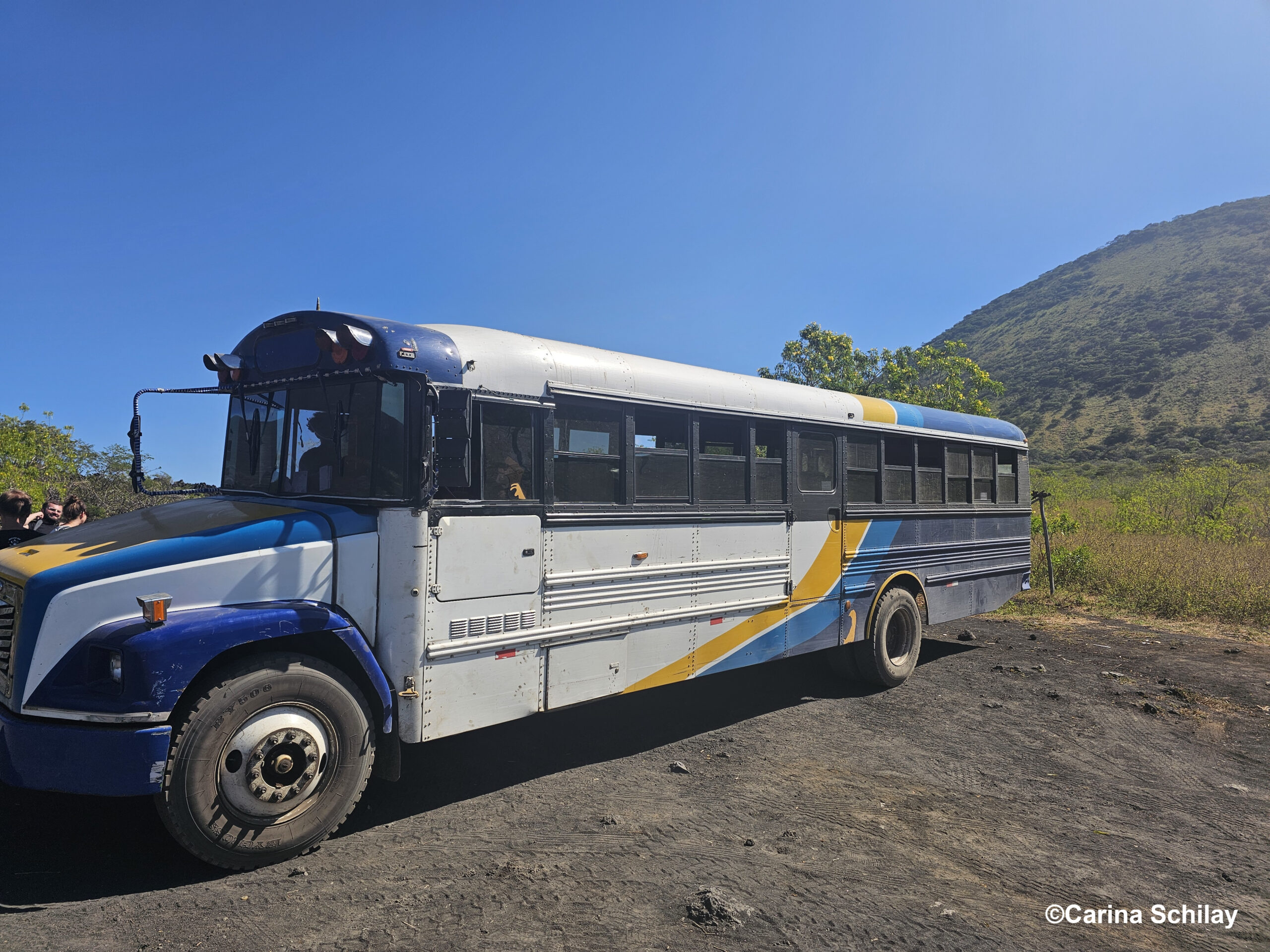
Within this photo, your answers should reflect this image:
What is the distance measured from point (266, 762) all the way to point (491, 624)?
50.0 inches

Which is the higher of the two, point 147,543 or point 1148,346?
point 1148,346

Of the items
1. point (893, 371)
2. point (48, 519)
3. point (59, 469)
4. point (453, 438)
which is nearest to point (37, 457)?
point (59, 469)

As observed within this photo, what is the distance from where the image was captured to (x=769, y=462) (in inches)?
240

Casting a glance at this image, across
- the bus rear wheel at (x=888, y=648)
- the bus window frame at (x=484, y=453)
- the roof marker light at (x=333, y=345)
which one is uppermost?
the roof marker light at (x=333, y=345)

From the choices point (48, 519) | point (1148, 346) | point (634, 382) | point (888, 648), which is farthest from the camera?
point (1148, 346)

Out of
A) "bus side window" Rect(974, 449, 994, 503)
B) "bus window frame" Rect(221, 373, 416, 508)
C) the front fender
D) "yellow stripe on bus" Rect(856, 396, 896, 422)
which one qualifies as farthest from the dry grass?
the front fender

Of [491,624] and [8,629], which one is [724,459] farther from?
[8,629]

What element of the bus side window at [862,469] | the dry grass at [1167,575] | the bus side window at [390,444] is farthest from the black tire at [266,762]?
the dry grass at [1167,575]

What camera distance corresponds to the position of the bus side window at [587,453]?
15.1 ft

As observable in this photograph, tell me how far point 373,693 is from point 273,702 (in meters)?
0.52

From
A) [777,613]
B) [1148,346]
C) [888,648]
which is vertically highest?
[1148,346]

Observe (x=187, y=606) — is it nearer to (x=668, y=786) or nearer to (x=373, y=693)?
(x=373, y=693)

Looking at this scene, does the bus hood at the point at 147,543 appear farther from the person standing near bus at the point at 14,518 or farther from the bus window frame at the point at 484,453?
the person standing near bus at the point at 14,518

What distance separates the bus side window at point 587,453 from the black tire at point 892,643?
3.60m
